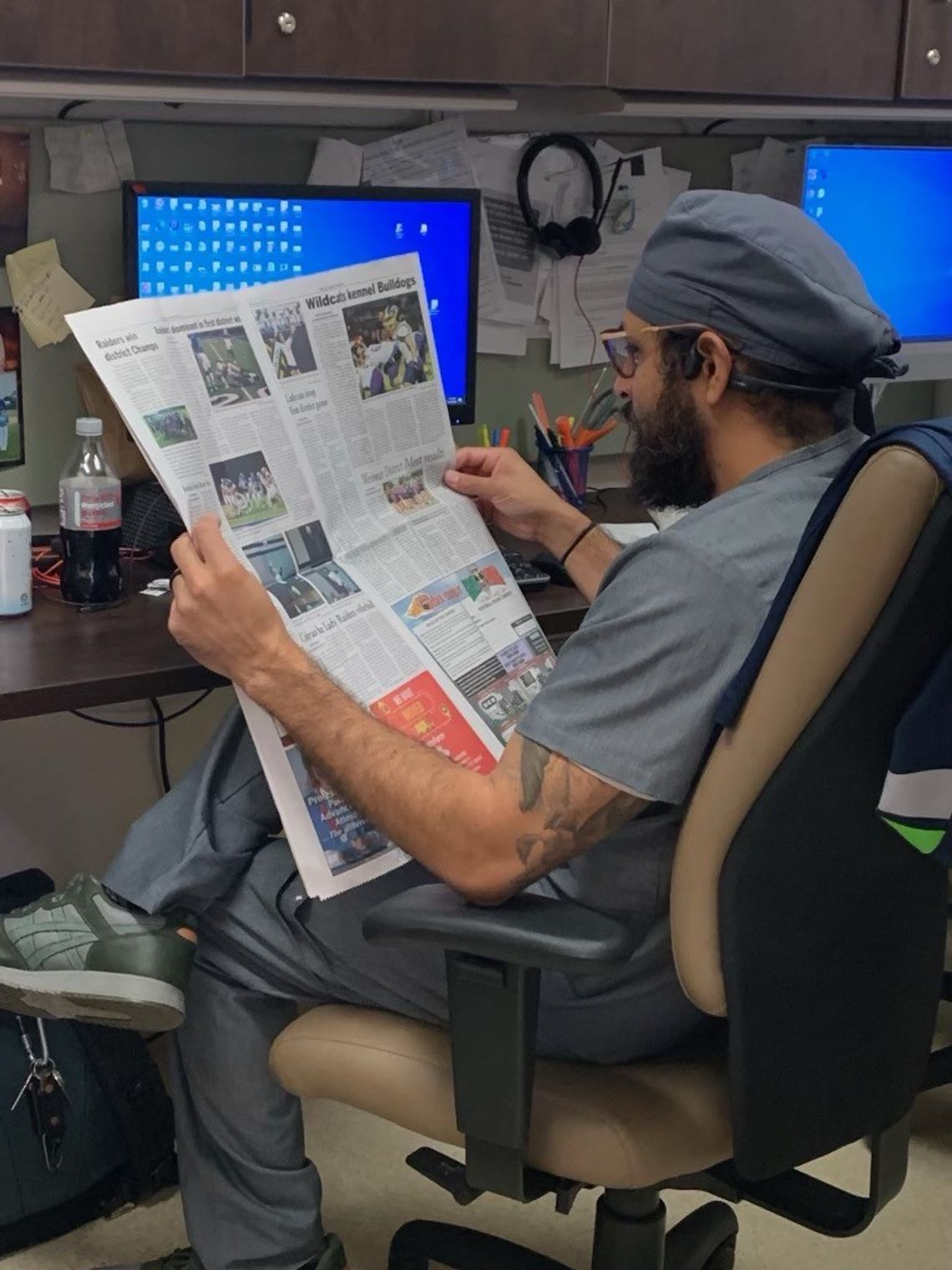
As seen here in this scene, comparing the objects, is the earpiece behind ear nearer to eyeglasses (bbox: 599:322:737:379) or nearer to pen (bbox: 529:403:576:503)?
eyeglasses (bbox: 599:322:737:379)

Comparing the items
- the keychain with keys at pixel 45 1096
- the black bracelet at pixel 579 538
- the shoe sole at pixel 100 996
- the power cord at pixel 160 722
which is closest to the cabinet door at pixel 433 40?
the black bracelet at pixel 579 538

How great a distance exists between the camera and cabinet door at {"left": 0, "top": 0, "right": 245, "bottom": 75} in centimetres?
154

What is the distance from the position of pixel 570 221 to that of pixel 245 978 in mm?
1254

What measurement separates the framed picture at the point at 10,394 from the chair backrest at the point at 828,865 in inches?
44.5

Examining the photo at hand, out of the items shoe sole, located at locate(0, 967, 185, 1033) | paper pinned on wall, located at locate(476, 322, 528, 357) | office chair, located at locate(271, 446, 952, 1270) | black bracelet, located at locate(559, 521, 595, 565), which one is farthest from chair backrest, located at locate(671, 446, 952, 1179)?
paper pinned on wall, located at locate(476, 322, 528, 357)

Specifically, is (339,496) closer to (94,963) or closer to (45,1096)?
(94,963)

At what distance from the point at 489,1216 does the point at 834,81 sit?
1.50 meters

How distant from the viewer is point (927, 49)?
82.7 inches

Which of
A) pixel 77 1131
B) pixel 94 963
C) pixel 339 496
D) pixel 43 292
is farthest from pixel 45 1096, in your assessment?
pixel 43 292

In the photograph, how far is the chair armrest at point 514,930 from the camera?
111 cm

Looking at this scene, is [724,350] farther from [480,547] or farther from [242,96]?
[242,96]

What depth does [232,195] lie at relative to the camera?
72.4 inches

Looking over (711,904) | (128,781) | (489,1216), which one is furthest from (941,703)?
(128,781)

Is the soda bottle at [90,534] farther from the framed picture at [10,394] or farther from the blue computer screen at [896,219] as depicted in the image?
the blue computer screen at [896,219]
